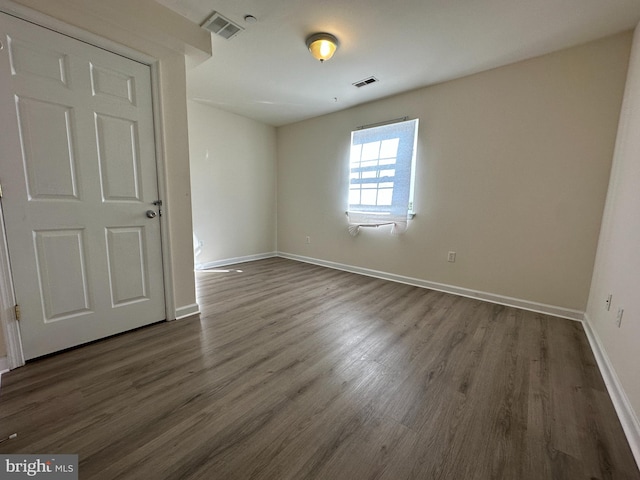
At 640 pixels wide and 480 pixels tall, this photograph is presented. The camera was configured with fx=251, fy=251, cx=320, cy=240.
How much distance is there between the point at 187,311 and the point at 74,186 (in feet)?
4.20

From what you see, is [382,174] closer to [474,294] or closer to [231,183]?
[474,294]

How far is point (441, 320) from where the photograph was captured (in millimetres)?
2342

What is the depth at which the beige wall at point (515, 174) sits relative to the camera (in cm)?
225

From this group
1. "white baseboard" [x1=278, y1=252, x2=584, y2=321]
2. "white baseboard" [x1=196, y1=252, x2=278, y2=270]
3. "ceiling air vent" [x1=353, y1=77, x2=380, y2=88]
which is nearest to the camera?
"white baseboard" [x1=278, y1=252, x2=584, y2=321]

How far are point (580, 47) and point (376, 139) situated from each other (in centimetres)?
203

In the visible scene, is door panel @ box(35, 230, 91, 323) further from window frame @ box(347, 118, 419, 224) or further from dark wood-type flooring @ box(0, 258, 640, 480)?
window frame @ box(347, 118, 419, 224)

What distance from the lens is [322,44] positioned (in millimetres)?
2203

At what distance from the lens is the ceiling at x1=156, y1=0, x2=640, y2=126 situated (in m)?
1.86

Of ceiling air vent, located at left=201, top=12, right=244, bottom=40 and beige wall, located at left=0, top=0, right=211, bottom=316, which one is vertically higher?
ceiling air vent, located at left=201, top=12, right=244, bottom=40

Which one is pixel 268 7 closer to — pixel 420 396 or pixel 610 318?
pixel 420 396

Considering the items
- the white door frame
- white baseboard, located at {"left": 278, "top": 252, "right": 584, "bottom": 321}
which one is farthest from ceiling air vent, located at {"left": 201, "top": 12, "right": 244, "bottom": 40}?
white baseboard, located at {"left": 278, "top": 252, "right": 584, "bottom": 321}

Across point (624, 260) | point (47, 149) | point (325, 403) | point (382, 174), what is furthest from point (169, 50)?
point (624, 260)

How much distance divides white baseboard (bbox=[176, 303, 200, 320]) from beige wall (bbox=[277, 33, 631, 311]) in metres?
2.45

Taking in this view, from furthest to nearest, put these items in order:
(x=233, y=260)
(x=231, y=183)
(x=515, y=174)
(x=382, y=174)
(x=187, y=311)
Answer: (x=233, y=260)
(x=231, y=183)
(x=382, y=174)
(x=515, y=174)
(x=187, y=311)
